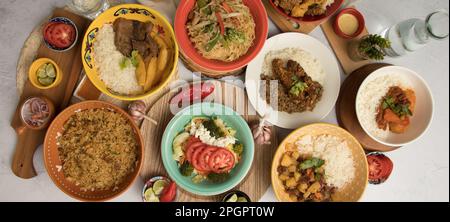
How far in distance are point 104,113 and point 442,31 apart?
7.43 feet

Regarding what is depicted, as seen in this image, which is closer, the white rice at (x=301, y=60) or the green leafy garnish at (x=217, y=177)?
the green leafy garnish at (x=217, y=177)

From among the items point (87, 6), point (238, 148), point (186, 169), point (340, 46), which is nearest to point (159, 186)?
point (186, 169)

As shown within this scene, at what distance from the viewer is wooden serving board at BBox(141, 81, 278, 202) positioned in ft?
7.45

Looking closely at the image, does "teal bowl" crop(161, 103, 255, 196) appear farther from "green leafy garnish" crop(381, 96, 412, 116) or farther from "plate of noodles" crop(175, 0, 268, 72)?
"green leafy garnish" crop(381, 96, 412, 116)

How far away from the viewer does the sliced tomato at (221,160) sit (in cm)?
214

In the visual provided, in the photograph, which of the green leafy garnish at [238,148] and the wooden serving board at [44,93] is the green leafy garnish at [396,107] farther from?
the wooden serving board at [44,93]

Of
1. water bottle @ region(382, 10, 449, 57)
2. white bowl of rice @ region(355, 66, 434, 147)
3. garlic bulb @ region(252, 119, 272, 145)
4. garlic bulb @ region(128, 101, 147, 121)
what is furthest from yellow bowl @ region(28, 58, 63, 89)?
water bottle @ region(382, 10, 449, 57)

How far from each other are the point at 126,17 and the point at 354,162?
1.78 meters

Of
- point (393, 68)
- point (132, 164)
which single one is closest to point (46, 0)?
point (132, 164)

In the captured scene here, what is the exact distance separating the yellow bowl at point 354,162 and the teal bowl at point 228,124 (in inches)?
7.7

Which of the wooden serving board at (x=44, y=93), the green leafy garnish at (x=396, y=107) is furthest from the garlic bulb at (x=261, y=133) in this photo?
the wooden serving board at (x=44, y=93)

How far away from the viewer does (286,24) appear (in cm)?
244

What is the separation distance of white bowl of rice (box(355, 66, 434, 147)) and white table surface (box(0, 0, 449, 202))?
240 mm
